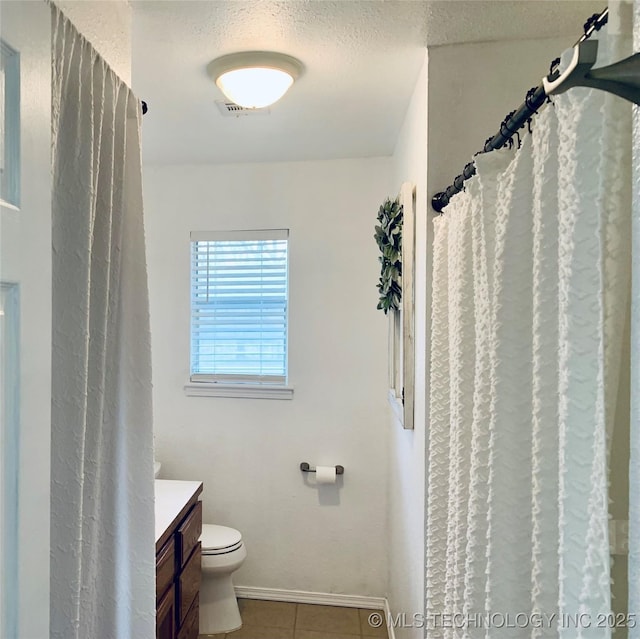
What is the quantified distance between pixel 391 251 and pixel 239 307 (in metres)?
1.02

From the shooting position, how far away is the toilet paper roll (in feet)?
8.16

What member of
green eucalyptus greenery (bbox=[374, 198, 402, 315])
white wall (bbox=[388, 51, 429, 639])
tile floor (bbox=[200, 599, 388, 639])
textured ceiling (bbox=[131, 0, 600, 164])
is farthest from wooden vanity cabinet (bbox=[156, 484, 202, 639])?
textured ceiling (bbox=[131, 0, 600, 164])

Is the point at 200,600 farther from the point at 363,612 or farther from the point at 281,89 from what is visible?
the point at 281,89

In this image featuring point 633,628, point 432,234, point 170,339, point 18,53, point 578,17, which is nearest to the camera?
point 633,628

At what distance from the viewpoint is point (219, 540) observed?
2.33 meters

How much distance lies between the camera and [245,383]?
262 cm

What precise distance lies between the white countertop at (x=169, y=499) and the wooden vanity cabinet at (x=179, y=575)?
0.7 inches

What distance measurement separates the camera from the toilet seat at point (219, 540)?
2.26 meters

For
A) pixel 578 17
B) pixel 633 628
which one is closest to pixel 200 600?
pixel 633 628

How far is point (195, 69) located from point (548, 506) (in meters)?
1.60

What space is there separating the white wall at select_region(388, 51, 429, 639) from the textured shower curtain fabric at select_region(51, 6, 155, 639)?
862 millimetres

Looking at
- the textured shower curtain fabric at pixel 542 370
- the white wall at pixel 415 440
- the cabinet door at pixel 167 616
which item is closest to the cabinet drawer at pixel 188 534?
the cabinet door at pixel 167 616

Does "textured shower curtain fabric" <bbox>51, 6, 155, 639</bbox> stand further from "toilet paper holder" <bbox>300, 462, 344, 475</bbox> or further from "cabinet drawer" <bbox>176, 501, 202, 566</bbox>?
"toilet paper holder" <bbox>300, 462, 344, 475</bbox>

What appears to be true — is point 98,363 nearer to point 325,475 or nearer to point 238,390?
point 238,390
